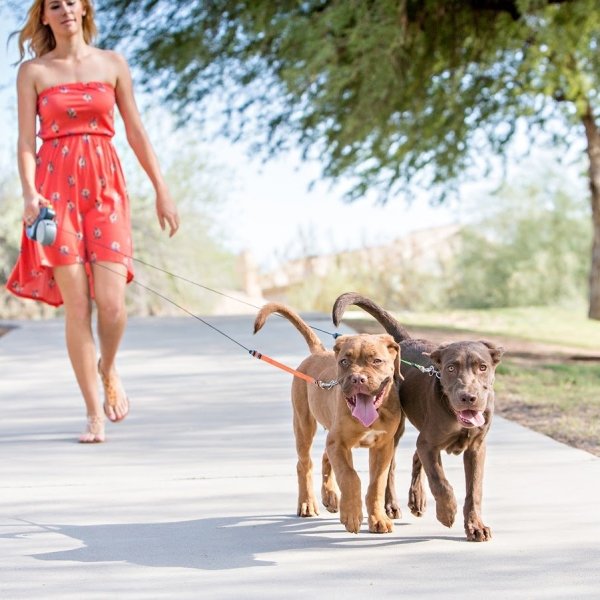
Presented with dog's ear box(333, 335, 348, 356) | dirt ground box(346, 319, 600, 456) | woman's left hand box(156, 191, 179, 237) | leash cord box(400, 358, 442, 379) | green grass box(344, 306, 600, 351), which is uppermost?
woman's left hand box(156, 191, 179, 237)

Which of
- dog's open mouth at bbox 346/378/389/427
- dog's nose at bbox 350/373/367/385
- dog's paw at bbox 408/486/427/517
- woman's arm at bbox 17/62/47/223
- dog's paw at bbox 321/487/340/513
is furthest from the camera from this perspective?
woman's arm at bbox 17/62/47/223

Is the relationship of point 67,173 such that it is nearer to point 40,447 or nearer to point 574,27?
point 40,447

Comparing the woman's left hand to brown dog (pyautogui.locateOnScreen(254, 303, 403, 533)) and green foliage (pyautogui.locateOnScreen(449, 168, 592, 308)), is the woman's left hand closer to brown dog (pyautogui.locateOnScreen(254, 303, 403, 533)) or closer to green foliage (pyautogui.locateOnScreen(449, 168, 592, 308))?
brown dog (pyautogui.locateOnScreen(254, 303, 403, 533))

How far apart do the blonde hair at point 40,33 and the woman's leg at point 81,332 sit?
4.26 ft

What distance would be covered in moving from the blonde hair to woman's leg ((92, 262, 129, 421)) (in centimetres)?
132

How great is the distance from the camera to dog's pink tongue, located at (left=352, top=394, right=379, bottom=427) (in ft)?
14.3

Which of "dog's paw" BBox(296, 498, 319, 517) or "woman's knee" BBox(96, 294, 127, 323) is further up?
"woman's knee" BBox(96, 294, 127, 323)

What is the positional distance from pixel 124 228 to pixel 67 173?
437 mm

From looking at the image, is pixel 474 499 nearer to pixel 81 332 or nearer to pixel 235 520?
pixel 235 520

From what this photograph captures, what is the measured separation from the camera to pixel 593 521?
4.88 m

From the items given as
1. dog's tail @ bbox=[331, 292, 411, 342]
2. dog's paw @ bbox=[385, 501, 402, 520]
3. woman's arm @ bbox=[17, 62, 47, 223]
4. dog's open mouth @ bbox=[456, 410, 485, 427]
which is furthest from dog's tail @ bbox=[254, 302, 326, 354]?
woman's arm @ bbox=[17, 62, 47, 223]

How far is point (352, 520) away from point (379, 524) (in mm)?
201

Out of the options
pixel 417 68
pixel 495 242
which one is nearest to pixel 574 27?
pixel 417 68

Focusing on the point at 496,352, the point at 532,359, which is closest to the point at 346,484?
the point at 496,352
